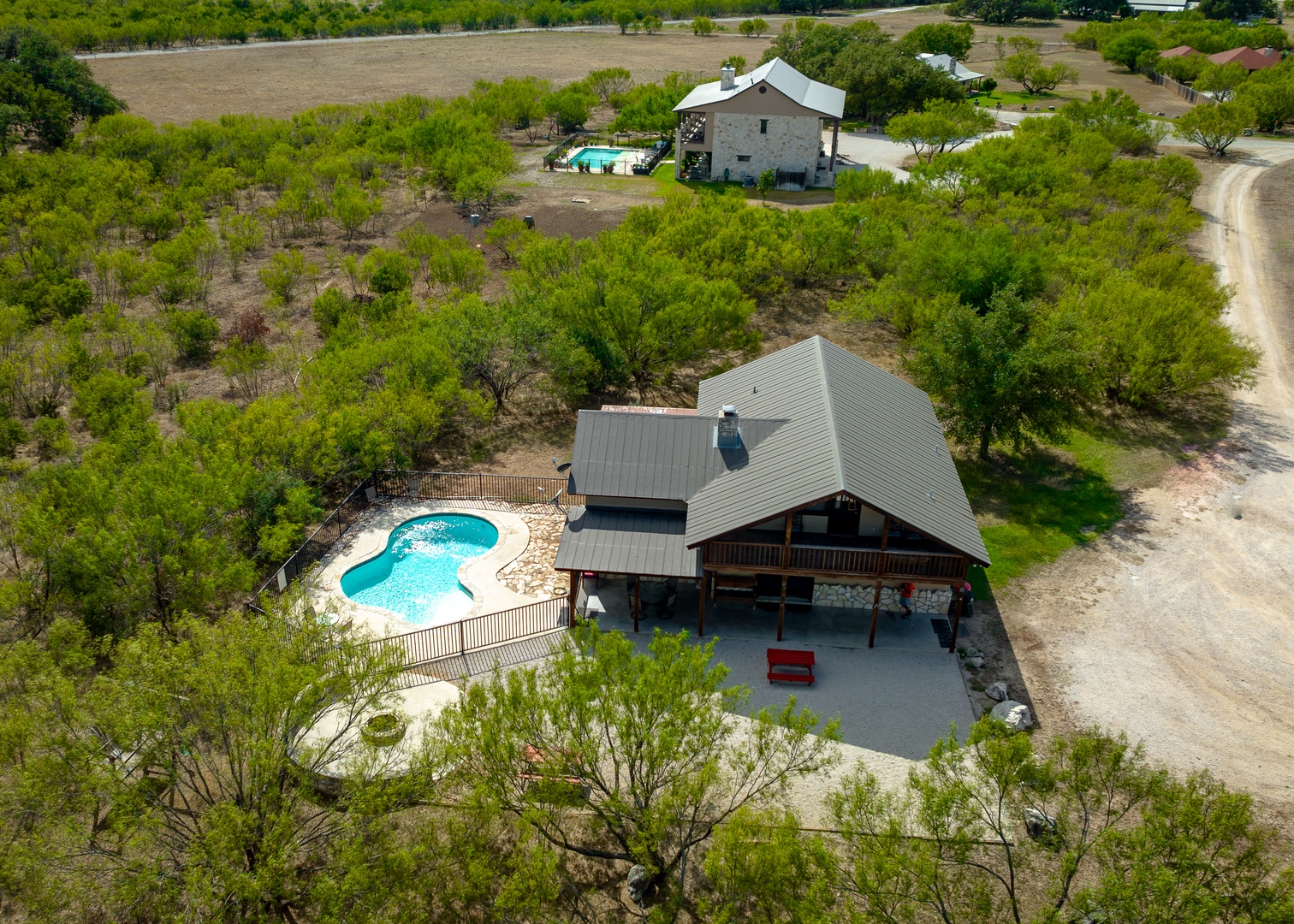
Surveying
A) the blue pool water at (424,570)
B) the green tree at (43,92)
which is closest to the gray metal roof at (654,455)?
the blue pool water at (424,570)

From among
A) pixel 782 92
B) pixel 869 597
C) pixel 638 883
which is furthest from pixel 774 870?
pixel 782 92

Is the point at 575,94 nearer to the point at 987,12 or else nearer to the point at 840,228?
the point at 840,228

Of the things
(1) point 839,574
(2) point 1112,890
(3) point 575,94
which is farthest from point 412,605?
(3) point 575,94

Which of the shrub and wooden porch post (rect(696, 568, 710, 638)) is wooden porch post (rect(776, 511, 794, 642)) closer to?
wooden porch post (rect(696, 568, 710, 638))

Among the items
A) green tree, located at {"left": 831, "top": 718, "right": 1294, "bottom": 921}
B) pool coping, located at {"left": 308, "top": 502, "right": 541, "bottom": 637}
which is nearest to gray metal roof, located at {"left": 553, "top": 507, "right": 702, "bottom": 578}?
pool coping, located at {"left": 308, "top": 502, "right": 541, "bottom": 637}

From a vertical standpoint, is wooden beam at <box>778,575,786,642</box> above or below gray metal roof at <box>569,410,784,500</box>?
below

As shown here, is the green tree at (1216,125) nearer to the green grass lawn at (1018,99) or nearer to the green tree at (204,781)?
the green grass lawn at (1018,99)
